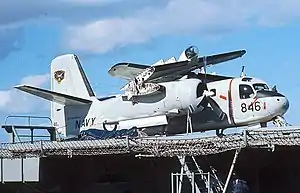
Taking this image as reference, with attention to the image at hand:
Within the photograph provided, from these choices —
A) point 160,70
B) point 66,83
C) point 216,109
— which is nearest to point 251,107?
point 216,109

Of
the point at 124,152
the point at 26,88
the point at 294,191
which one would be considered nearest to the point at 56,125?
the point at 26,88

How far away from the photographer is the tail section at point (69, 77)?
4962 cm

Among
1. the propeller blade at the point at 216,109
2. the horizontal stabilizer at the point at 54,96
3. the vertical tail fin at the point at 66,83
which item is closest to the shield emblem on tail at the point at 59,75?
the vertical tail fin at the point at 66,83

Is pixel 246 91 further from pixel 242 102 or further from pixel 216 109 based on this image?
pixel 216 109

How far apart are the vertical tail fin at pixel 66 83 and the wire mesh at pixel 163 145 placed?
37.5ft

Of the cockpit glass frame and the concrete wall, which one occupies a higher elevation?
the cockpit glass frame

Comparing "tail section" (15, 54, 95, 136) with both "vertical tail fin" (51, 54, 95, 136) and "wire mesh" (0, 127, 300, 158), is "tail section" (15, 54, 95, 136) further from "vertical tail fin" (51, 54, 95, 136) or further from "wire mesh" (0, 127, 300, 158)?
"wire mesh" (0, 127, 300, 158)

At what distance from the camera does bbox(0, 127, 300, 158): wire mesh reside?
85.9 ft

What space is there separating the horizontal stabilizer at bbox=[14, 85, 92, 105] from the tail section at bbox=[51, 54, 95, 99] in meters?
2.90

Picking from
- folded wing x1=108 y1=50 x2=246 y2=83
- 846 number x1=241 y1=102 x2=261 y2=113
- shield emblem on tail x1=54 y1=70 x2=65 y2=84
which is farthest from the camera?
shield emblem on tail x1=54 y1=70 x2=65 y2=84

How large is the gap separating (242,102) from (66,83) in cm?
1730

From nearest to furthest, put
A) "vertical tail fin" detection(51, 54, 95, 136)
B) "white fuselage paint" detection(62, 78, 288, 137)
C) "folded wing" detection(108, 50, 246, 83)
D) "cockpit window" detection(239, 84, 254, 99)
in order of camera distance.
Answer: "white fuselage paint" detection(62, 78, 288, 137)
"cockpit window" detection(239, 84, 254, 99)
"folded wing" detection(108, 50, 246, 83)
"vertical tail fin" detection(51, 54, 95, 136)

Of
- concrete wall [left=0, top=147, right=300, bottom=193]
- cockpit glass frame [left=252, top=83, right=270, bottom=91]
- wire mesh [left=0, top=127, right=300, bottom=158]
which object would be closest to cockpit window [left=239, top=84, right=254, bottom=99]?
cockpit glass frame [left=252, top=83, right=270, bottom=91]

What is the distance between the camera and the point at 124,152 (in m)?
30.6
